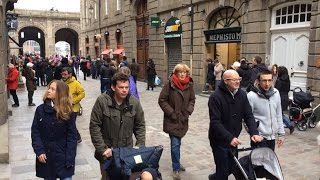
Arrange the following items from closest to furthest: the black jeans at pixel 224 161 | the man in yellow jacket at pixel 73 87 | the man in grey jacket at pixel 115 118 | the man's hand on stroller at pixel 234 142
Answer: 1. the man in grey jacket at pixel 115 118
2. the man's hand on stroller at pixel 234 142
3. the black jeans at pixel 224 161
4. the man in yellow jacket at pixel 73 87

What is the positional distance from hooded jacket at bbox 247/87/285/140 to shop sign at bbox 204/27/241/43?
9.68 metres

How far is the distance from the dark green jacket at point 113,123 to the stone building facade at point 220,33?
7.92m

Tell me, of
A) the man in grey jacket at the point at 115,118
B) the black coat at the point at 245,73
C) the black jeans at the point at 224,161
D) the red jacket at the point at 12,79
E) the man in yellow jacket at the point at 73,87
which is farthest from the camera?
the red jacket at the point at 12,79

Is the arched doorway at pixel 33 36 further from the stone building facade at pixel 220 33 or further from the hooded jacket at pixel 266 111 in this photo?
the hooded jacket at pixel 266 111

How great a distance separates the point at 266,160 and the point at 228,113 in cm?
85

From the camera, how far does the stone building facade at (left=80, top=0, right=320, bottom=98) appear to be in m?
11.1

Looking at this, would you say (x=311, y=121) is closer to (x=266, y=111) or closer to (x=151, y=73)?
(x=266, y=111)

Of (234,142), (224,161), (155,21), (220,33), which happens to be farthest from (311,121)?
(155,21)

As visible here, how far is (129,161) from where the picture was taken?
3.46 meters

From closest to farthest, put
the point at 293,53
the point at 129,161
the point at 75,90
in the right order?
1. the point at 129,161
2. the point at 75,90
3. the point at 293,53

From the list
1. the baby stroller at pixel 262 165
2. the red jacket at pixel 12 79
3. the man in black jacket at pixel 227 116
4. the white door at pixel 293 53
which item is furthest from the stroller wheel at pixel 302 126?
the red jacket at pixel 12 79

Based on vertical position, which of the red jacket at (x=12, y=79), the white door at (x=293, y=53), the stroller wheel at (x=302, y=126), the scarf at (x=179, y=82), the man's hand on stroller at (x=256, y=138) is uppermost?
the white door at (x=293, y=53)

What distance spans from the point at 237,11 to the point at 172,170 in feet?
32.4

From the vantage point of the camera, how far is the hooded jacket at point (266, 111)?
4633 mm
